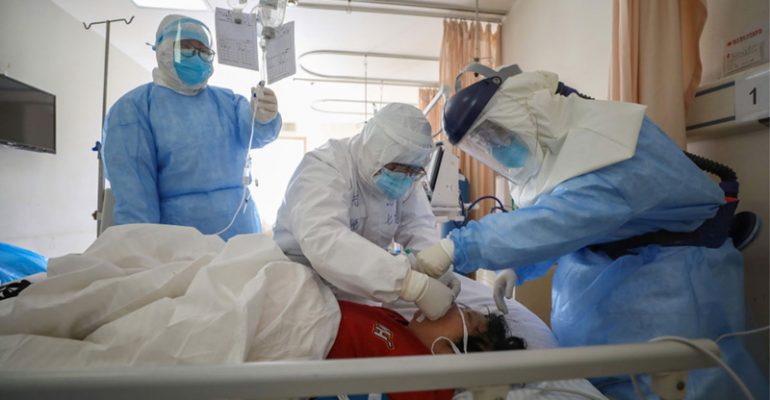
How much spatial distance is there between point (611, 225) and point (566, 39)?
1.86 metres

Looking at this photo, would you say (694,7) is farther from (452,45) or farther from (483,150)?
(452,45)

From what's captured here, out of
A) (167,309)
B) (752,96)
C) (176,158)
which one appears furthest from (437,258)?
(176,158)

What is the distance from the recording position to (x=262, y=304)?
2.51 feet

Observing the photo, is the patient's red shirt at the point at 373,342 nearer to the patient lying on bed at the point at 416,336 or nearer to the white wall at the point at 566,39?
the patient lying on bed at the point at 416,336

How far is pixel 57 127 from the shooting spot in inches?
120

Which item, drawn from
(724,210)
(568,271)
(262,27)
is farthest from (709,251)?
(262,27)

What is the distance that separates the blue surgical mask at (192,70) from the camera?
1.49 metres

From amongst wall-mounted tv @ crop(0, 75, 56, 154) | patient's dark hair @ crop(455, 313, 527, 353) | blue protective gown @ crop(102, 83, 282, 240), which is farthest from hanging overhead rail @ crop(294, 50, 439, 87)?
patient's dark hair @ crop(455, 313, 527, 353)

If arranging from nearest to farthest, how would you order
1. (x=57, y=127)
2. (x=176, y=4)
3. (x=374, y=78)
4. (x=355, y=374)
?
(x=355, y=374) < (x=176, y=4) < (x=57, y=127) < (x=374, y=78)

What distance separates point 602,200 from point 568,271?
0.31 meters

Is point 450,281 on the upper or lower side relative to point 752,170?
lower

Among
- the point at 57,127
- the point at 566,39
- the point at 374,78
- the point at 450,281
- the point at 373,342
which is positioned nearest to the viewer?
the point at 373,342

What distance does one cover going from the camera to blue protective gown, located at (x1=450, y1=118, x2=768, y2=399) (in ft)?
2.55

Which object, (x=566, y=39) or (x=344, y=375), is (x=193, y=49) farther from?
(x=566, y=39)
